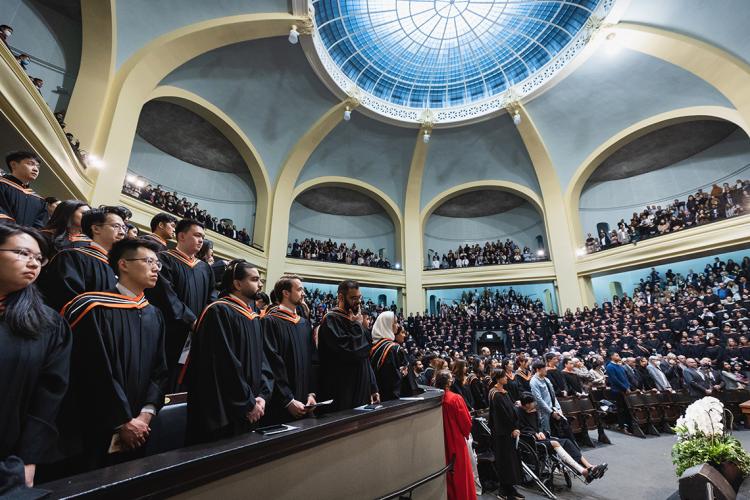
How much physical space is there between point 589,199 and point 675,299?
772 centimetres

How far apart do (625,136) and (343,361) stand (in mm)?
17083

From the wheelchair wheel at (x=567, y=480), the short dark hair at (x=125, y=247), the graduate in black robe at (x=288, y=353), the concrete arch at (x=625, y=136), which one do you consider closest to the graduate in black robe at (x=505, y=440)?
the wheelchair wheel at (x=567, y=480)

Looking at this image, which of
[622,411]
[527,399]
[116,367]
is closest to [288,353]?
[116,367]

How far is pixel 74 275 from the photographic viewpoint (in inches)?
82.4

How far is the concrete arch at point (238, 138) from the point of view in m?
11.6

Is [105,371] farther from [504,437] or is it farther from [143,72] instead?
[143,72]

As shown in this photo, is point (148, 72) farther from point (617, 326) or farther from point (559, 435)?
point (617, 326)

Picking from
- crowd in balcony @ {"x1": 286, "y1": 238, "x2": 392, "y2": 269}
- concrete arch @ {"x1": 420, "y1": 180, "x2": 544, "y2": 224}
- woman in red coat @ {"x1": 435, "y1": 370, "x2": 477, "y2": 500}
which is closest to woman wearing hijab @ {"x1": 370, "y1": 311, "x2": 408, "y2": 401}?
woman in red coat @ {"x1": 435, "y1": 370, "x2": 477, "y2": 500}

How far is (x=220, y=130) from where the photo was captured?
14.0 m

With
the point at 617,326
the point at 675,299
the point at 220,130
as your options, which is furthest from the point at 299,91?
the point at 675,299

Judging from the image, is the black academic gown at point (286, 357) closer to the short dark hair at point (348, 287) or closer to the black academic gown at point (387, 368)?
the short dark hair at point (348, 287)

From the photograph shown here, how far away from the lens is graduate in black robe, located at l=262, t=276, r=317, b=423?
2547mm

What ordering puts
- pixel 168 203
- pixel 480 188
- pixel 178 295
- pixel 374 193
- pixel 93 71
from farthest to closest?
pixel 480 188 < pixel 374 193 < pixel 168 203 < pixel 93 71 < pixel 178 295

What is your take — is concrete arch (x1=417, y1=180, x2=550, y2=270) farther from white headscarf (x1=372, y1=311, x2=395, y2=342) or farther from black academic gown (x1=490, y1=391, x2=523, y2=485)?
white headscarf (x1=372, y1=311, x2=395, y2=342)
